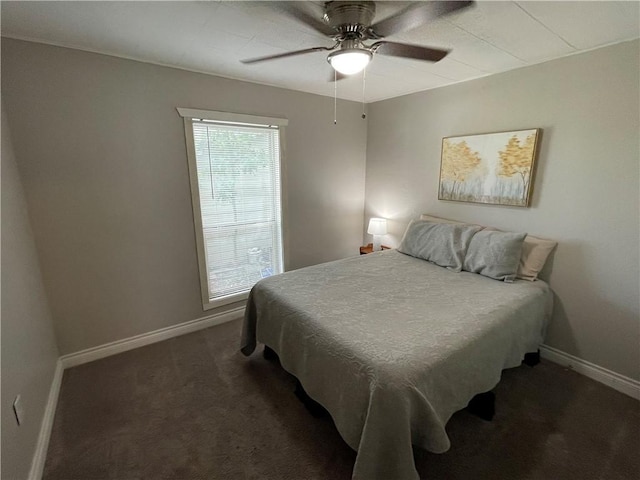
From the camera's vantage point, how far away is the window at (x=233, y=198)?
2.65 metres

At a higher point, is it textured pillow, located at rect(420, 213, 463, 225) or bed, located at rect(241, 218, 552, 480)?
textured pillow, located at rect(420, 213, 463, 225)

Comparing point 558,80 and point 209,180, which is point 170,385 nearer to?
point 209,180

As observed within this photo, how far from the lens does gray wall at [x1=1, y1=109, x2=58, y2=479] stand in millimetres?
1315

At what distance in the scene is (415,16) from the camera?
1289 millimetres

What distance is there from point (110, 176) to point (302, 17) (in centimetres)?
185

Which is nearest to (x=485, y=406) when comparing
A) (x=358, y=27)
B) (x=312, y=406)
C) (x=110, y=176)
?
(x=312, y=406)

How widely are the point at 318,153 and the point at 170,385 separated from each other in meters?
2.68

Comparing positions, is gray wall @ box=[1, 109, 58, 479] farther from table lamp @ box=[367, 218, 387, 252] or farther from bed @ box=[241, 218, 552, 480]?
table lamp @ box=[367, 218, 387, 252]

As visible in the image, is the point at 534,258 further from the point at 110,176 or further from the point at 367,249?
the point at 110,176

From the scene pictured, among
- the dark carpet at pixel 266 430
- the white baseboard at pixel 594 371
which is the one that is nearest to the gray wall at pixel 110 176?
the dark carpet at pixel 266 430

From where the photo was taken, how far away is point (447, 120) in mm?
2914

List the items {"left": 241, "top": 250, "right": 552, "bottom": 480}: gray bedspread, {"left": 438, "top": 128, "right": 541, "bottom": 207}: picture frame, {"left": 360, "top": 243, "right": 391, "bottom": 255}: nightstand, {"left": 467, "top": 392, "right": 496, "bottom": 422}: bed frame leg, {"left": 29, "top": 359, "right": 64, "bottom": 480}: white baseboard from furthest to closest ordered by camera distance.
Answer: {"left": 360, "top": 243, "right": 391, "bottom": 255}: nightstand → {"left": 438, "top": 128, "right": 541, "bottom": 207}: picture frame → {"left": 467, "top": 392, "right": 496, "bottom": 422}: bed frame leg → {"left": 29, "top": 359, "right": 64, "bottom": 480}: white baseboard → {"left": 241, "top": 250, "right": 552, "bottom": 480}: gray bedspread

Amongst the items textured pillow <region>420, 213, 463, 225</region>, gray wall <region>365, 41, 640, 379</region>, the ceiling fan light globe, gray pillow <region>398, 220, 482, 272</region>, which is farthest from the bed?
the ceiling fan light globe

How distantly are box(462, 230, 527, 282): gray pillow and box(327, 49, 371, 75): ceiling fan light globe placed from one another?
176 centimetres
